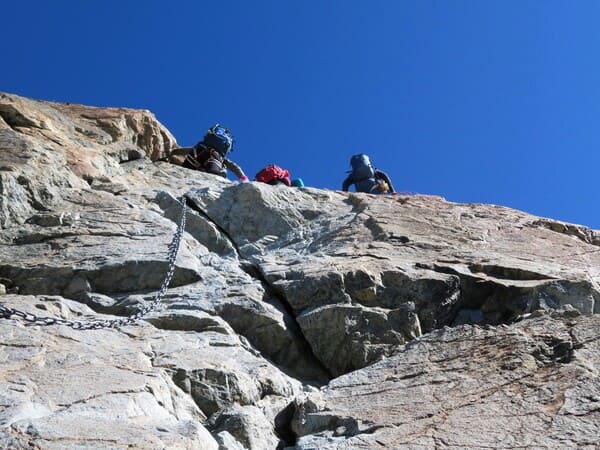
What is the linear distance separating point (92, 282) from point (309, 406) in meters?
3.70

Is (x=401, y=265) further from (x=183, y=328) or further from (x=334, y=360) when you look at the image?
(x=183, y=328)

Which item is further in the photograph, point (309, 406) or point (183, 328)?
point (183, 328)

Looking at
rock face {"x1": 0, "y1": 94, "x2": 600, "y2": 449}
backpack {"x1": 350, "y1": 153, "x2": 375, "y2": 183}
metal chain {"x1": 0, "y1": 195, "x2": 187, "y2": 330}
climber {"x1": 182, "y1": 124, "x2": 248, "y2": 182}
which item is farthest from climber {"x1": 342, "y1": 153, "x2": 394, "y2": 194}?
metal chain {"x1": 0, "y1": 195, "x2": 187, "y2": 330}

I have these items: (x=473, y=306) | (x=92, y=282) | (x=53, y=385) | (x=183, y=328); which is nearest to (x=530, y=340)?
(x=473, y=306)

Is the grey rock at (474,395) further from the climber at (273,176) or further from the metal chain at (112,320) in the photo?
the climber at (273,176)

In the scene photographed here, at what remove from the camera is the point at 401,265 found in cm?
1073

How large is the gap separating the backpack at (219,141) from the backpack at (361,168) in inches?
103

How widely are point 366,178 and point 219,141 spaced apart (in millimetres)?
3108

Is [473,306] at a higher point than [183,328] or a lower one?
higher

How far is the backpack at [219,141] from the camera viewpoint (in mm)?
18016

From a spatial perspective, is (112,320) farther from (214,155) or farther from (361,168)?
(361,168)

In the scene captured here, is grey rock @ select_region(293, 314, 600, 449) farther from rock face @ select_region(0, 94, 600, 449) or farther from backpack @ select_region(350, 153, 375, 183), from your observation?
backpack @ select_region(350, 153, 375, 183)

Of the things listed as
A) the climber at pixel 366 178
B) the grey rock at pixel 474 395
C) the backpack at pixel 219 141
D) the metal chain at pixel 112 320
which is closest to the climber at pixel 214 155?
the backpack at pixel 219 141

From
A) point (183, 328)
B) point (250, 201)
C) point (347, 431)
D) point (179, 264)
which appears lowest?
point (347, 431)
